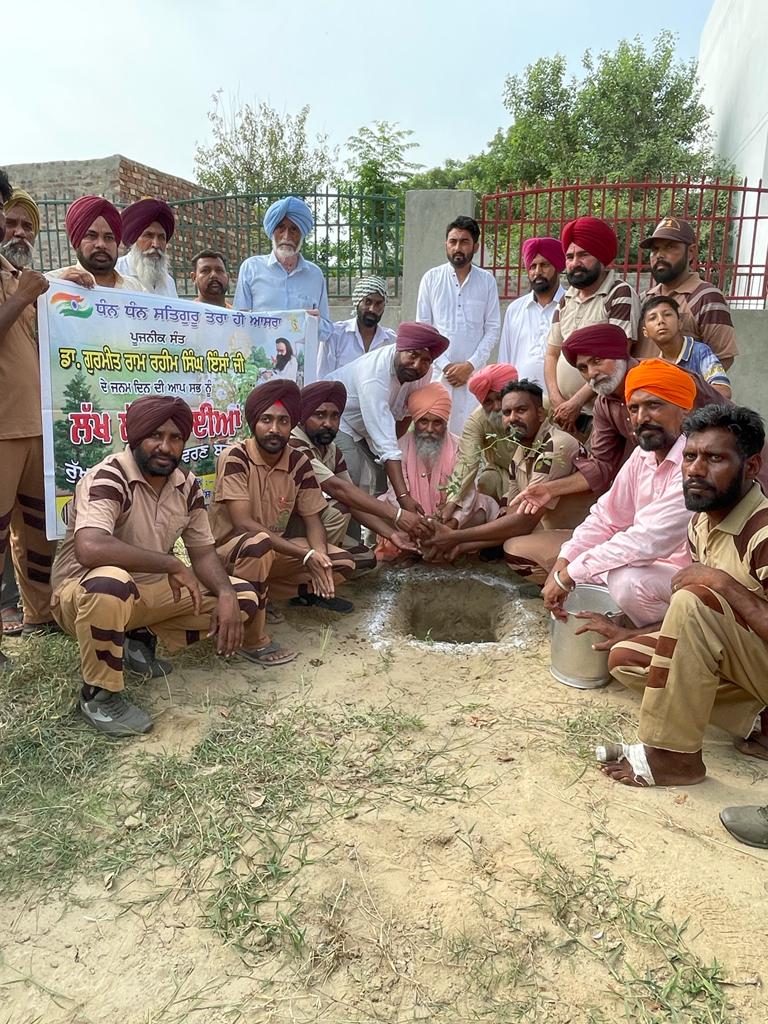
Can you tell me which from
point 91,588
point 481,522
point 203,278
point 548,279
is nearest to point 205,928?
point 91,588

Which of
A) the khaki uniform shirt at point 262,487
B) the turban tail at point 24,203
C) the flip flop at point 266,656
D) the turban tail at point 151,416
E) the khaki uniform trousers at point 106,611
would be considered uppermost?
the turban tail at point 24,203

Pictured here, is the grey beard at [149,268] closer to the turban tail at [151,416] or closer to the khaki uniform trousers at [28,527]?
the khaki uniform trousers at [28,527]

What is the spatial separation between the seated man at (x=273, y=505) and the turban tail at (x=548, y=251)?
8.17 ft

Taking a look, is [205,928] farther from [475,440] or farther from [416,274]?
[416,274]

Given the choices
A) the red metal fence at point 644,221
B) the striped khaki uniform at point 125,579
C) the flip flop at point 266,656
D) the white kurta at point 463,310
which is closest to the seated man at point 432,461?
the white kurta at point 463,310

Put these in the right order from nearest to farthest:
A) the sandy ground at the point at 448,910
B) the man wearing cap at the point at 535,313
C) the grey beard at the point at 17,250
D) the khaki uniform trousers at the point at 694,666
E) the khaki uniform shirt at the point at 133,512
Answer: the sandy ground at the point at 448,910
the khaki uniform trousers at the point at 694,666
the khaki uniform shirt at the point at 133,512
the grey beard at the point at 17,250
the man wearing cap at the point at 535,313

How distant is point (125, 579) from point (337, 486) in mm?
2038

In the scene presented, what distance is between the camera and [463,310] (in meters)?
6.80

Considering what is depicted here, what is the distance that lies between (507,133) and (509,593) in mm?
23234

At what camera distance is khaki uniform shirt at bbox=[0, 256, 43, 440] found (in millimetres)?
3854

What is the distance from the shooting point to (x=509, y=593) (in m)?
5.31

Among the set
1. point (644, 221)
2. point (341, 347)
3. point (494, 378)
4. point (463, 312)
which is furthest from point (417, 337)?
point (644, 221)

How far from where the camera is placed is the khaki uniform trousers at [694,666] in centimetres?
289

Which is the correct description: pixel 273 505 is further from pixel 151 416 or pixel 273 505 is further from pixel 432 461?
pixel 432 461
